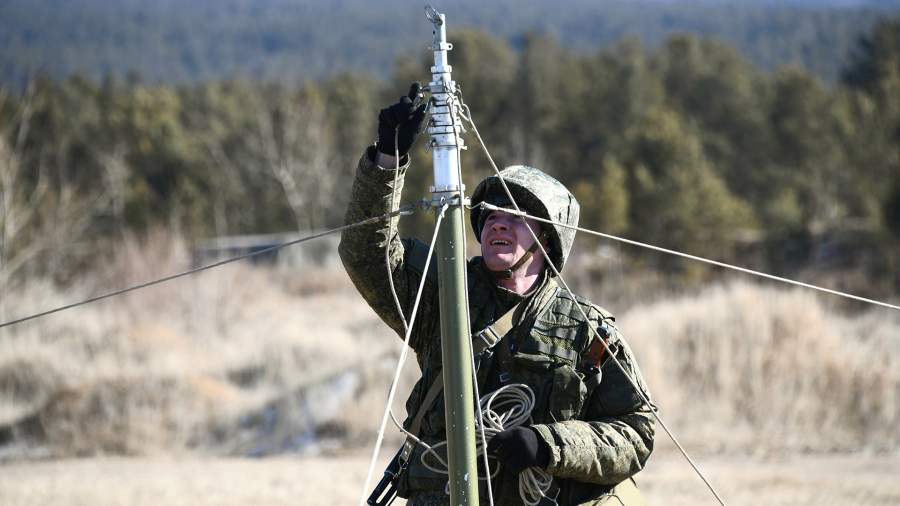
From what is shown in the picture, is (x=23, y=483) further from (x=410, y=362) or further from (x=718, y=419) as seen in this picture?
(x=718, y=419)

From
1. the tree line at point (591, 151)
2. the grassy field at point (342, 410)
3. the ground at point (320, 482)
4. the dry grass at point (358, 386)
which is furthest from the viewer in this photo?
the tree line at point (591, 151)

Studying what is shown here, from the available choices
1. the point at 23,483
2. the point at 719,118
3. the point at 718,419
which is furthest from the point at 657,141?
the point at 23,483

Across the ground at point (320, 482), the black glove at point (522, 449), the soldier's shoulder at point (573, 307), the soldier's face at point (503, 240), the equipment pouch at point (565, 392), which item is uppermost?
the soldier's face at point (503, 240)

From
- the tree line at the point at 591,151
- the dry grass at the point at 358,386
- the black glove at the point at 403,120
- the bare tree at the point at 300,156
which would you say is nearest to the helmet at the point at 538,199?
the black glove at the point at 403,120

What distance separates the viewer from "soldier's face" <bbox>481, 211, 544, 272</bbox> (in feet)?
11.6

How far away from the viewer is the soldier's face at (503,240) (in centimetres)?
353

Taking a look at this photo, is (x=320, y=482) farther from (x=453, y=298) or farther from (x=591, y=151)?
(x=591, y=151)

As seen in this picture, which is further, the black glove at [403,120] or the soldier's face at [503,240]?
the soldier's face at [503,240]

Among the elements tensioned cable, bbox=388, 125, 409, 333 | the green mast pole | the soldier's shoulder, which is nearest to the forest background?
the soldier's shoulder

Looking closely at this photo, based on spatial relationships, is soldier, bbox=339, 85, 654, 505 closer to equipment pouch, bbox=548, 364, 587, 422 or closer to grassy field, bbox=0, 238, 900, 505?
equipment pouch, bbox=548, 364, 587, 422

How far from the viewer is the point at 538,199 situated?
364cm

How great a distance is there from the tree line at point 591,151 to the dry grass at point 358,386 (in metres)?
9.42

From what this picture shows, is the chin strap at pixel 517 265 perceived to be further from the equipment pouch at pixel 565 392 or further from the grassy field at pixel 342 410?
the grassy field at pixel 342 410

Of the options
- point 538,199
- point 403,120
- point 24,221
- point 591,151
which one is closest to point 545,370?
point 538,199
